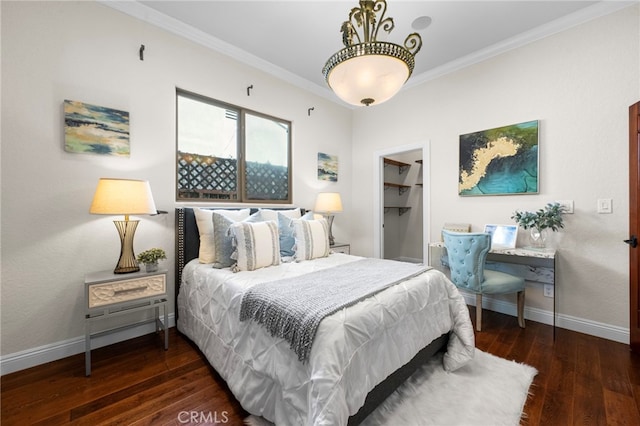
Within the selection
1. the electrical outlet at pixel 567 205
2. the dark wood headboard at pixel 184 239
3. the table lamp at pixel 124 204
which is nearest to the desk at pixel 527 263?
the electrical outlet at pixel 567 205

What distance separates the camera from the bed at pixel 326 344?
114 centimetres

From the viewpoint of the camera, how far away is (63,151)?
204cm

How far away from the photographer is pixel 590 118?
241 centimetres

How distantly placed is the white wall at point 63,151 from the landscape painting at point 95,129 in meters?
0.06

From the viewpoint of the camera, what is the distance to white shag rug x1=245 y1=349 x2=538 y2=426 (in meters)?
1.41

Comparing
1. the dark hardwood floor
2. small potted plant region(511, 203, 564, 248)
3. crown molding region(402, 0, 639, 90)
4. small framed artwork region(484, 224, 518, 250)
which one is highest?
crown molding region(402, 0, 639, 90)

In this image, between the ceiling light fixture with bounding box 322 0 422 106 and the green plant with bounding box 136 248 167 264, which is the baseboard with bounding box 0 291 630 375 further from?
the ceiling light fixture with bounding box 322 0 422 106

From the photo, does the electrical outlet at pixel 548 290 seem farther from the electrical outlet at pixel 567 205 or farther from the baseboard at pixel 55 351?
the baseboard at pixel 55 351

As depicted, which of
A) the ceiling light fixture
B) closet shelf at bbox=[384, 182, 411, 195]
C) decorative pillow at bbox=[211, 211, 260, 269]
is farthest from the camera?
closet shelf at bbox=[384, 182, 411, 195]

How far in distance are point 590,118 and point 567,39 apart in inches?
32.2

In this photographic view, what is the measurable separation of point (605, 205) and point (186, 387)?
3.67 meters

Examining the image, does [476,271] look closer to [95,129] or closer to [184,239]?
[184,239]

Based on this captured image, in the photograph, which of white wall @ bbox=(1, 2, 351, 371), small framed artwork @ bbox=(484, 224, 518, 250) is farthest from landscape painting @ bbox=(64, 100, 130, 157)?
small framed artwork @ bbox=(484, 224, 518, 250)

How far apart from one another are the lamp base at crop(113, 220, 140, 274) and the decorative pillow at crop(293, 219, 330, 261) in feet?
4.42
